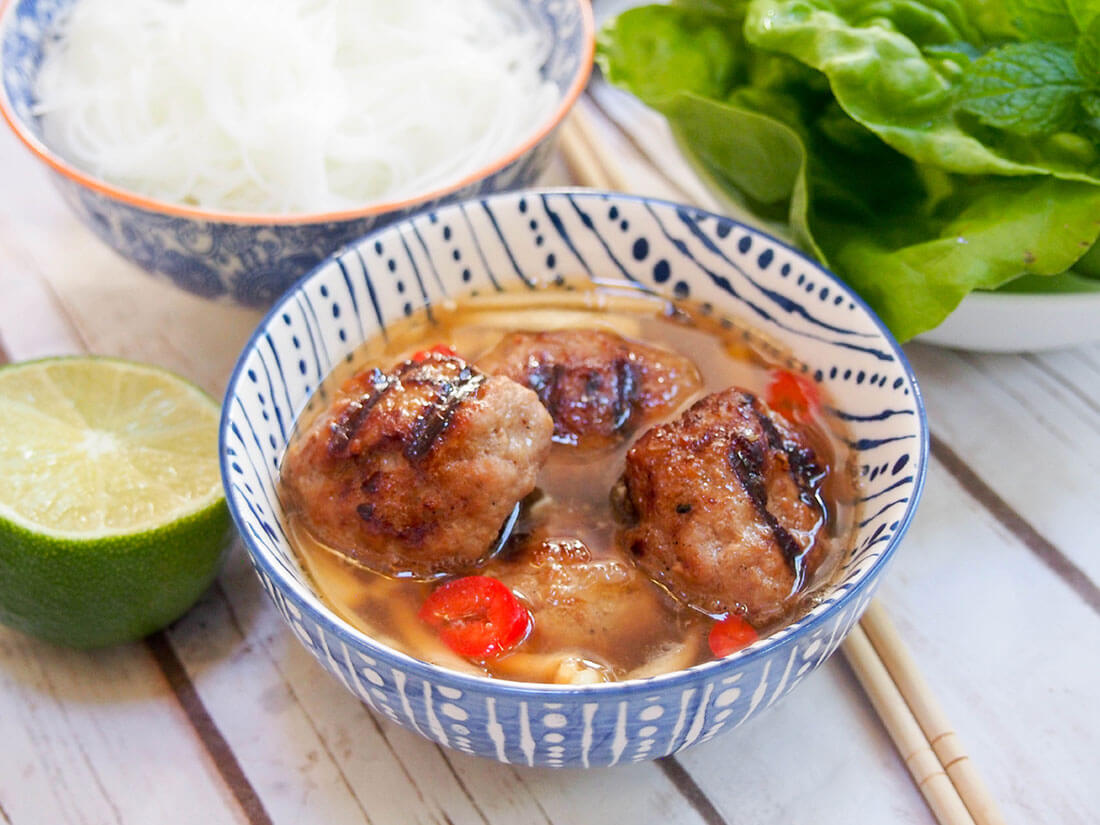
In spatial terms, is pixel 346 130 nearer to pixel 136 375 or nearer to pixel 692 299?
pixel 136 375

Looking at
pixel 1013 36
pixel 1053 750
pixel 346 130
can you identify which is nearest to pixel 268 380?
pixel 346 130

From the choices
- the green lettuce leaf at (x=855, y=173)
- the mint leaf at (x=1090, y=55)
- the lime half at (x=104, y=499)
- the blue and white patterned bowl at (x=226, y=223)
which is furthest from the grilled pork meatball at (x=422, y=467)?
the mint leaf at (x=1090, y=55)

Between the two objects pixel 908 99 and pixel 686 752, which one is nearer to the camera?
pixel 686 752

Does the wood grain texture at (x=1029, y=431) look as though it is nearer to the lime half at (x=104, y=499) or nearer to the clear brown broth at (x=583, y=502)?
the clear brown broth at (x=583, y=502)

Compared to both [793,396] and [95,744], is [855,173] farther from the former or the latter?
[95,744]

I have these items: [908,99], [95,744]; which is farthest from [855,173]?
[95,744]

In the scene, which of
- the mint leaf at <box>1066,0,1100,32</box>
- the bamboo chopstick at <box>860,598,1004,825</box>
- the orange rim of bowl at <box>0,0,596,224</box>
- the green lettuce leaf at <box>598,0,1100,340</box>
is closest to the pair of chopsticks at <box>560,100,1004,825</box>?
the bamboo chopstick at <box>860,598,1004,825</box>
